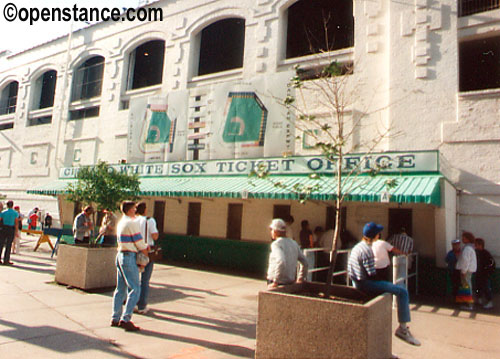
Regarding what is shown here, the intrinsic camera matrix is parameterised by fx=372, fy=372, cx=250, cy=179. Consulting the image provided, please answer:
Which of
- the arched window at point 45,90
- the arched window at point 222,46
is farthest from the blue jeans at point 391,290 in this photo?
the arched window at point 45,90

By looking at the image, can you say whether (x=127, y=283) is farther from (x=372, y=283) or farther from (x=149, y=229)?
(x=372, y=283)

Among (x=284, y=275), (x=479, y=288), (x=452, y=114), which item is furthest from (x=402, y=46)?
(x=284, y=275)

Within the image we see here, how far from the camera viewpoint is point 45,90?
2206cm

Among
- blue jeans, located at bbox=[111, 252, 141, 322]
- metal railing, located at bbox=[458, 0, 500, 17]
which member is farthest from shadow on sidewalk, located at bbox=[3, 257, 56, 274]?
metal railing, located at bbox=[458, 0, 500, 17]

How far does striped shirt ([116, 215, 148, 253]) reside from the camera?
5.43m

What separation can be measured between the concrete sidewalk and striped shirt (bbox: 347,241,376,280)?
1.29 m

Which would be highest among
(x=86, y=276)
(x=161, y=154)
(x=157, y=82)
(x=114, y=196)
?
(x=157, y=82)

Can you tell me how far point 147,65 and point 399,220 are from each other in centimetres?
1326

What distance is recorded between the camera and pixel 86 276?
771 centimetres

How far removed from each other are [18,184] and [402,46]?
67.4 feet

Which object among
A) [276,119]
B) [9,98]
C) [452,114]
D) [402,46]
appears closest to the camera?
[452,114]

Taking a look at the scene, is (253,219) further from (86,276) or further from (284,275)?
(284,275)

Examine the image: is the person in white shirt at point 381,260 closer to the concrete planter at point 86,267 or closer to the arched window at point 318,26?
the concrete planter at point 86,267

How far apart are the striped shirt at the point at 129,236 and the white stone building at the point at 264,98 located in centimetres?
292
